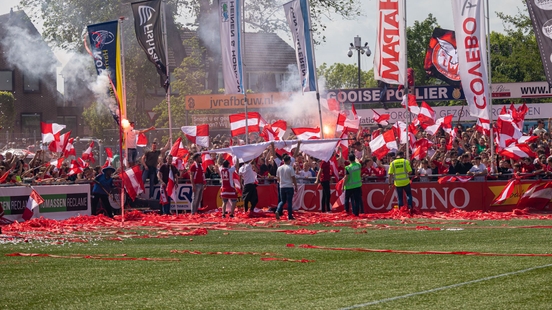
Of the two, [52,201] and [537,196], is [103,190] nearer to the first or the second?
[52,201]

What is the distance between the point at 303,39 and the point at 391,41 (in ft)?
10.5

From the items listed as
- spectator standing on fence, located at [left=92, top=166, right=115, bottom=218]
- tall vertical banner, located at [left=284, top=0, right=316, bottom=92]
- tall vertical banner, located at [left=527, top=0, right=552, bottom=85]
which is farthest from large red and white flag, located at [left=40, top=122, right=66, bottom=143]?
tall vertical banner, located at [left=527, top=0, right=552, bottom=85]

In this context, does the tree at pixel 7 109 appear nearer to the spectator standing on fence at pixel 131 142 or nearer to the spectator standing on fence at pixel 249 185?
the spectator standing on fence at pixel 131 142

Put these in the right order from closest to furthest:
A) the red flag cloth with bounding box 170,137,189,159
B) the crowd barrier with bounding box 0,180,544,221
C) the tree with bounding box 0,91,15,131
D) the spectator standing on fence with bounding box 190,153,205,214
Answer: the crowd barrier with bounding box 0,180,544,221, the spectator standing on fence with bounding box 190,153,205,214, the red flag cloth with bounding box 170,137,189,159, the tree with bounding box 0,91,15,131

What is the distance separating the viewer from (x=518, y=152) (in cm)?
2512

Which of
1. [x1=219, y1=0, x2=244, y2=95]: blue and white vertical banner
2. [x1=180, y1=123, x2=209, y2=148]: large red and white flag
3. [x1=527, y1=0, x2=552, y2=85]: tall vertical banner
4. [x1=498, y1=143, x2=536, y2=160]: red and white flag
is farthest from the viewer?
[x1=180, y1=123, x2=209, y2=148]: large red and white flag

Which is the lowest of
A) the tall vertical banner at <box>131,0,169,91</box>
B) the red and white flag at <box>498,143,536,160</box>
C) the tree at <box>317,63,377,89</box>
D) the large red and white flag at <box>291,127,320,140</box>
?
the red and white flag at <box>498,143,536,160</box>

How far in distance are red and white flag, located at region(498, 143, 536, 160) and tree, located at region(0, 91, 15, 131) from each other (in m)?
42.1

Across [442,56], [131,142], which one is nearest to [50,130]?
[131,142]

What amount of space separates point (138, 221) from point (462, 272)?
48.1ft

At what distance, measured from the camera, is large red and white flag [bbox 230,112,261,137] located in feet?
102

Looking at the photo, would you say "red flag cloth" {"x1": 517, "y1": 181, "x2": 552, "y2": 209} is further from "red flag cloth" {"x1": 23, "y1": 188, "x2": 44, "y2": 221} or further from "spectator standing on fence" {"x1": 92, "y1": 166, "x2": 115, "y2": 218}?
"red flag cloth" {"x1": 23, "y1": 188, "x2": 44, "y2": 221}

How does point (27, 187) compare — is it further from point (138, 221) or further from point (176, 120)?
point (176, 120)

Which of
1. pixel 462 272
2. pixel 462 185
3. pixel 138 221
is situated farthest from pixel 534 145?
pixel 462 272
